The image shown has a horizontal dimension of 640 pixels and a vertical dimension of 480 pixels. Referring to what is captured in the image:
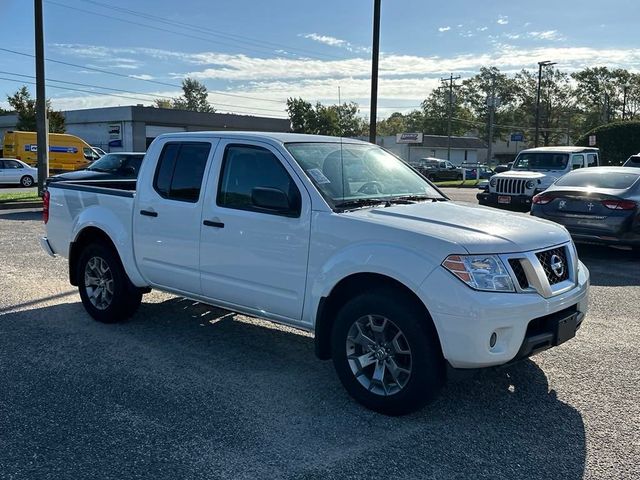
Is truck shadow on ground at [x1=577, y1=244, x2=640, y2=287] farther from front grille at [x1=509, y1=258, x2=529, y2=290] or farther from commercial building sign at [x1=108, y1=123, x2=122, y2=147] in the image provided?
commercial building sign at [x1=108, y1=123, x2=122, y2=147]

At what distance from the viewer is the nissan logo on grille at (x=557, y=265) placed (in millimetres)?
4062

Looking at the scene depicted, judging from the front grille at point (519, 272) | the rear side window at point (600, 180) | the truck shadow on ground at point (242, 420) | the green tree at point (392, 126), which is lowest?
the truck shadow on ground at point (242, 420)

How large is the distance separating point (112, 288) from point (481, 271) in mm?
3766

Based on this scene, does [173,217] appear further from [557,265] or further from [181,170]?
[557,265]

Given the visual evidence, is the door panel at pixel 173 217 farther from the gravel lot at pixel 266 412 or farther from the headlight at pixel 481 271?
the headlight at pixel 481 271

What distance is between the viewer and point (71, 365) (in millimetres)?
4824

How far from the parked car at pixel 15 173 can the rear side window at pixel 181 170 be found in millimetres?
25931

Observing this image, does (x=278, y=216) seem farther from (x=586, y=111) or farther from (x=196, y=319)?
(x=586, y=111)

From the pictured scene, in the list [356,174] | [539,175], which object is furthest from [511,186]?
[356,174]

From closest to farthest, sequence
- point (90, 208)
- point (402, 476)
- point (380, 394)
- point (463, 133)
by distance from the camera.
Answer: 1. point (402, 476)
2. point (380, 394)
3. point (90, 208)
4. point (463, 133)

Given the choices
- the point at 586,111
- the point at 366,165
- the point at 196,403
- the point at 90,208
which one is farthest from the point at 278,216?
the point at 586,111

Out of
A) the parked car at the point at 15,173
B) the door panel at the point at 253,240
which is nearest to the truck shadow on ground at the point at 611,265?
the door panel at the point at 253,240

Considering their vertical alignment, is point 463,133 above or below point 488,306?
above

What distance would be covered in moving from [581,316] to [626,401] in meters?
0.67
